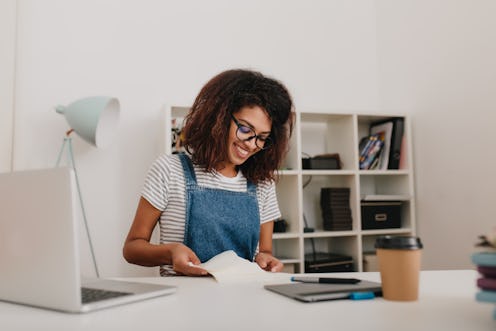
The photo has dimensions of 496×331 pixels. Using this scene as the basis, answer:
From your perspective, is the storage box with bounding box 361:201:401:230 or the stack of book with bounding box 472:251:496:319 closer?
the stack of book with bounding box 472:251:496:319

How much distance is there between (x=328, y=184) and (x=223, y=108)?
5.26 feet

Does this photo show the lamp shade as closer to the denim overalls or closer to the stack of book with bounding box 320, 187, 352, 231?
the denim overalls

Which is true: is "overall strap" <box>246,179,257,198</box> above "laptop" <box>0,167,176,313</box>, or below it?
above

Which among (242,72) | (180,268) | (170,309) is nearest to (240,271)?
(180,268)

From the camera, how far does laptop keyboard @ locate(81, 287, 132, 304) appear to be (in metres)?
0.83

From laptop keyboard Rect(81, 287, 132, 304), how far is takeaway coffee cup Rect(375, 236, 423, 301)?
485 millimetres

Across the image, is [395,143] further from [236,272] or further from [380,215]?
[236,272]

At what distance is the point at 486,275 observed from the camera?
0.65m

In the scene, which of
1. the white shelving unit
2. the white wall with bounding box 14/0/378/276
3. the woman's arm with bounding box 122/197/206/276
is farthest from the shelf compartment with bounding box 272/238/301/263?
the woman's arm with bounding box 122/197/206/276

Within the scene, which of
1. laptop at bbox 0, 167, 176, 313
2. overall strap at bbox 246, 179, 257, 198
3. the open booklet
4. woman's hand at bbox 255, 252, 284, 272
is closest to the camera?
laptop at bbox 0, 167, 176, 313

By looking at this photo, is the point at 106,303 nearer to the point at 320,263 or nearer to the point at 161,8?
the point at 320,263

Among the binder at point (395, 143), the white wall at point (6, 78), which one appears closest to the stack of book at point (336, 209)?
the binder at point (395, 143)

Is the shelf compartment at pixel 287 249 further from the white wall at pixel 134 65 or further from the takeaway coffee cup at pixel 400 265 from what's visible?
the takeaway coffee cup at pixel 400 265

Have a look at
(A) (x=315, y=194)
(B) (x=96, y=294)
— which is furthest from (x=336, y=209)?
(B) (x=96, y=294)
